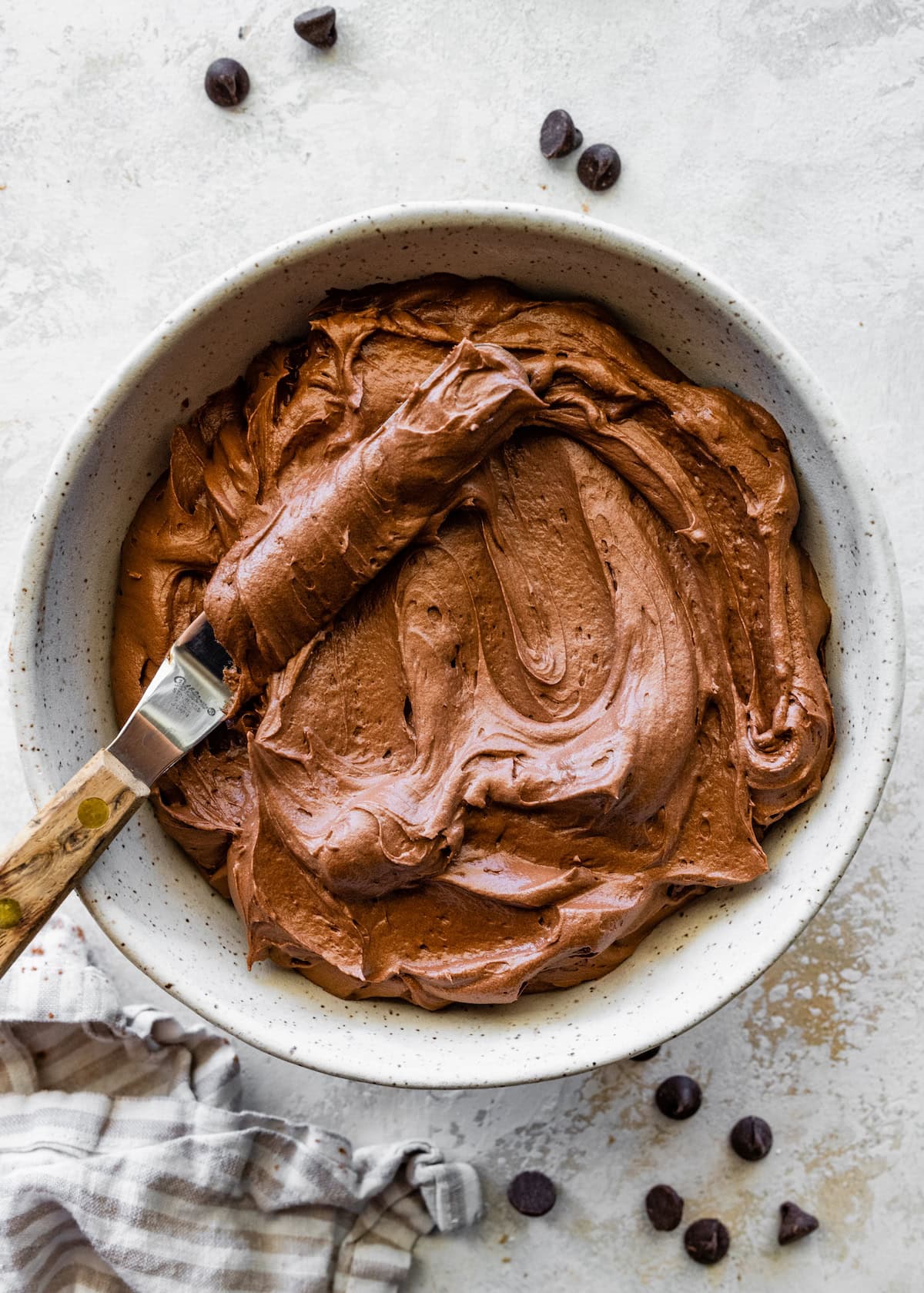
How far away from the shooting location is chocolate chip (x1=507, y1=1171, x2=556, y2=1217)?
2.70 m

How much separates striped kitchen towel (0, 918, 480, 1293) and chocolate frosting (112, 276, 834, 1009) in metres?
0.65

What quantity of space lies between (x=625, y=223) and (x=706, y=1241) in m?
2.49

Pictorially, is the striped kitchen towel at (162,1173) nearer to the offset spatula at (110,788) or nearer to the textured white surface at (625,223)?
the textured white surface at (625,223)

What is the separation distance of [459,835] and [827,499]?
99 cm

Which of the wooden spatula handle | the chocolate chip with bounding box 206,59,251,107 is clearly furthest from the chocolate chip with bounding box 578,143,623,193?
the wooden spatula handle

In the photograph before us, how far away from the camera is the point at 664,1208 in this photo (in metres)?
2.71

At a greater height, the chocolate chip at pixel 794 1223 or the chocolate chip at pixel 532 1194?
the chocolate chip at pixel 794 1223

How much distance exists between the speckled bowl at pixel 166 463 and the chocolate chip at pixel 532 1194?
629mm

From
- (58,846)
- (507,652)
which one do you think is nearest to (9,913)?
(58,846)

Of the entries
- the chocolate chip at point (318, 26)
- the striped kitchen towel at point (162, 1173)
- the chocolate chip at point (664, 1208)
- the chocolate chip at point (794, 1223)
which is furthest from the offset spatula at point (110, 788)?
the chocolate chip at point (794, 1223)

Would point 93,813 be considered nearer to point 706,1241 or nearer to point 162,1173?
point 162,1173

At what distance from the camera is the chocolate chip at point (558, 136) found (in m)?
2.57

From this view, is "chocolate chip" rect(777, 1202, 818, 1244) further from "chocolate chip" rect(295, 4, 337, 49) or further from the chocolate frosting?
"chocolate chip" rect(295, 4, 337, 49)

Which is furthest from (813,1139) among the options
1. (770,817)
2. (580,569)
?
(580,569)
